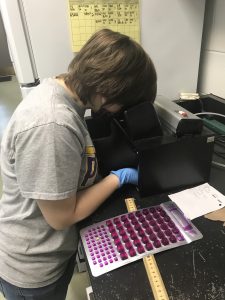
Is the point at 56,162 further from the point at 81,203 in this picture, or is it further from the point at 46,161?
the point at 81,203

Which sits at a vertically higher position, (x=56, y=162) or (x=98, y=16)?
(x=98, y=16)

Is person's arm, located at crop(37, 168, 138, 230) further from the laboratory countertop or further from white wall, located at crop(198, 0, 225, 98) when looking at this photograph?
white wall, located at crop(198, 0, 225, 98)

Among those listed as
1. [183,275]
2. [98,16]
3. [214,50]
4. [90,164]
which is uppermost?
[98,16]

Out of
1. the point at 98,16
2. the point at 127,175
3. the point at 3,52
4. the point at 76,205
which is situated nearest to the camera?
the point at 76,205

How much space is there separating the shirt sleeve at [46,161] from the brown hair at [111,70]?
0.50ft

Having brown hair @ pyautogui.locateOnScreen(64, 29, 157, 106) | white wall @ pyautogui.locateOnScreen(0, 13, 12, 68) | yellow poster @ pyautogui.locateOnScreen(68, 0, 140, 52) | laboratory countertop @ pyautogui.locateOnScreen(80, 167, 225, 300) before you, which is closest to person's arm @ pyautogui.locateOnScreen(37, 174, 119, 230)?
laboratory countertop @ pyautogui.locateOnScreen(80, 167, 225, 300)

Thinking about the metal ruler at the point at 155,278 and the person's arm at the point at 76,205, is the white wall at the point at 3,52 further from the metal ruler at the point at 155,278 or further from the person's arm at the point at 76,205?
the metal ruler at the point at 155,278

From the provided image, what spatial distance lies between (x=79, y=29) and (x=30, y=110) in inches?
23.0

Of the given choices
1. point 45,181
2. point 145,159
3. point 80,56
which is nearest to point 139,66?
point 80,56

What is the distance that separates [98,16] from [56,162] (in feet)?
2.40

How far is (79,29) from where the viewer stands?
104cm

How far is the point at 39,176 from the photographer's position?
0.58 m

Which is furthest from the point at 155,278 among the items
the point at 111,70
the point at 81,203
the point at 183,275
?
the point at 111,70

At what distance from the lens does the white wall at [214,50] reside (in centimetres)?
122
